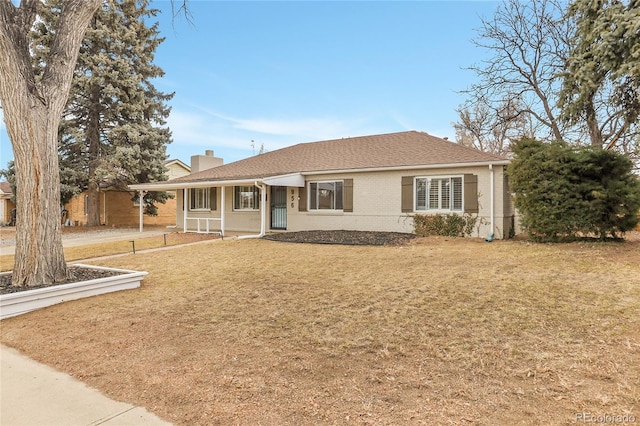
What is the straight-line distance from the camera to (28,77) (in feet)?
18.5

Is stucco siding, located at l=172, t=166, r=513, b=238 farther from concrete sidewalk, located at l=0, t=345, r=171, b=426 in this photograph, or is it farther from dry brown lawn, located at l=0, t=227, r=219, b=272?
concrete sidewalk, located at l=0, t=345, r=171, b=426

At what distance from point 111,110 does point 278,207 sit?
1057 cm

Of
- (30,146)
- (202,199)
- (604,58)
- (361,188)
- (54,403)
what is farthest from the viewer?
(202,199)

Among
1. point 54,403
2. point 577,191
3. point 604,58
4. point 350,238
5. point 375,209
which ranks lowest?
point 54,403

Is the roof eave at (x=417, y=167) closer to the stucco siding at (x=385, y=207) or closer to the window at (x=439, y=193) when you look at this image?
the stucco siding at (x=385, y=207)

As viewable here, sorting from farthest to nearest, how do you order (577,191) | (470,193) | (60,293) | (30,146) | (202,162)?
1. (202,162)
2. (470,193)
3. (577,191)
4. (30,146)
5. (60,293)

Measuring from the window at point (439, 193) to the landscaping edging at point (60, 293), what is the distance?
9630 mm

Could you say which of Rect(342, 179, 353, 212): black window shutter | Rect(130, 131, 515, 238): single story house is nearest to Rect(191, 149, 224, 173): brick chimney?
Rect(130, 131, 515, 238): single story house

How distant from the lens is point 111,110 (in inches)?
753

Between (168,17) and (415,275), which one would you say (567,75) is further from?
(168,17)

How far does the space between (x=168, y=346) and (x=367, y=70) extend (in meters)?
16.3

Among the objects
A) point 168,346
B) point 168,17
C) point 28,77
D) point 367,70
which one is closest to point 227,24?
point 168,17

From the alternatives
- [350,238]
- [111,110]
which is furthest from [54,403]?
[111,110]

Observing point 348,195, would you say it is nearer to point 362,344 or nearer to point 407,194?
point 407,194
